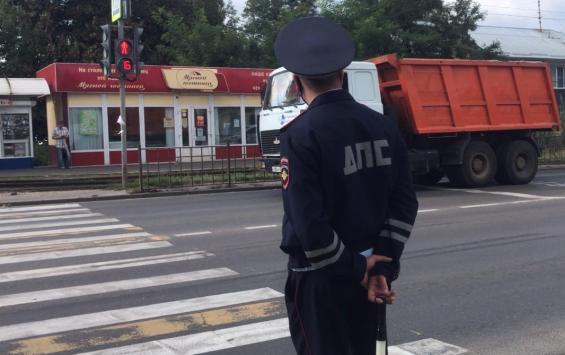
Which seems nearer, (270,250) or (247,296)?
(247,296)

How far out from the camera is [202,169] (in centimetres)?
1856

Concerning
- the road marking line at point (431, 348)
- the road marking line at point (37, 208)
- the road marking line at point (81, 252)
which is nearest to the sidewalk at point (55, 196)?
the road marking line at point (37, 208)

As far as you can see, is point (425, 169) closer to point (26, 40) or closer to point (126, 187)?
point (126, 187)

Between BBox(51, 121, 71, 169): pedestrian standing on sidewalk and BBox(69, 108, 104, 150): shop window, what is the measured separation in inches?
20.2

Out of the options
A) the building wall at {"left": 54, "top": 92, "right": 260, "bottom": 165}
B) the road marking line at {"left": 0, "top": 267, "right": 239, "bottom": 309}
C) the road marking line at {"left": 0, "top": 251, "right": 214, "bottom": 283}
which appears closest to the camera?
the road marking line at {"left": 0, "top": 267, "right": 239, "bottom": 309}

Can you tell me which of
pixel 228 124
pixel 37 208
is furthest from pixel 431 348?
pixel 228 124

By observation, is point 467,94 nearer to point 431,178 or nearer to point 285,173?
point 431,178

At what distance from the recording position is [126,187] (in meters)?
17.4

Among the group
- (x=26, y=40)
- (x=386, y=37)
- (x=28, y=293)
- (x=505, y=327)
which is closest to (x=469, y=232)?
(x=505, y=327)

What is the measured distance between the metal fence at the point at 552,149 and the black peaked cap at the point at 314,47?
22.8m

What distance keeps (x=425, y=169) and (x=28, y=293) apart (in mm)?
10749

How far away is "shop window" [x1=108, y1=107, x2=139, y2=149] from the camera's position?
976 inches

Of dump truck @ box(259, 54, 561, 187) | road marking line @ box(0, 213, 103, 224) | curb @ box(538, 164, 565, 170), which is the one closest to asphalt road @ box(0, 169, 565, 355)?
road marking line @ box(0, 213, 103, 224)

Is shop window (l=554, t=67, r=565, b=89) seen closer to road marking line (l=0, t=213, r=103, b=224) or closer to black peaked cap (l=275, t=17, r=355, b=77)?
road marking line (l=0, t=213, r=103, b=224)
